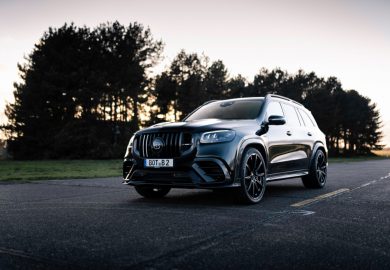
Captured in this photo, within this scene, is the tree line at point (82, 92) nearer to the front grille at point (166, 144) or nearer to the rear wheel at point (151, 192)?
the rear wheel at point (151, 192)

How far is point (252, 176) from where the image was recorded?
20.5 feet

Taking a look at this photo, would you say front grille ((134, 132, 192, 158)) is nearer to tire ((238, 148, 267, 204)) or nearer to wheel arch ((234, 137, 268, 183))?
wheel arch ((234, 137, 268, 183))

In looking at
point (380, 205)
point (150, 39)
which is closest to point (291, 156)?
point (380, 205)

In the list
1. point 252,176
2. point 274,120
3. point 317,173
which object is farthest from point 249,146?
point 317,173

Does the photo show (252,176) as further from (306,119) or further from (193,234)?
(306,119)

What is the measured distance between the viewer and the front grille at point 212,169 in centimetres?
571

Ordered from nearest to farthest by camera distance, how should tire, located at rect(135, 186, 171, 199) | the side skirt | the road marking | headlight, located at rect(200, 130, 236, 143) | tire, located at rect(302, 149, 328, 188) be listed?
headlight, located at rect(200, 130, 236, 143) → the road marking → the side skirt → tire, located at rect(135, 186, 171, 199) → tire, located at rect(302, 149, 328, 188)

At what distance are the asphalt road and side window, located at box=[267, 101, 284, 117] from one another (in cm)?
164

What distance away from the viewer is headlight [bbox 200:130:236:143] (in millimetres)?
5840

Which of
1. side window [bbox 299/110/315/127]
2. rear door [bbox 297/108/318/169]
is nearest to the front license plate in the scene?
rear door [bbox 297/108/318/169]

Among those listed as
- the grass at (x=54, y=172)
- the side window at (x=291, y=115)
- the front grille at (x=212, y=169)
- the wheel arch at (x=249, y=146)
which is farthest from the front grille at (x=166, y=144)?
the grass at (x=54, y=172)

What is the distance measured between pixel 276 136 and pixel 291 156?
77 centimetres

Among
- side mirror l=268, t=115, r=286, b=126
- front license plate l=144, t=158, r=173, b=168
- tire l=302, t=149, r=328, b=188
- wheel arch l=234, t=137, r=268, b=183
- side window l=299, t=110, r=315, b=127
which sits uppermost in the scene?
side window l=299, t=110, r=315, b=127

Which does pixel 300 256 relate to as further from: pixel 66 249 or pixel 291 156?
pixel 291 156
